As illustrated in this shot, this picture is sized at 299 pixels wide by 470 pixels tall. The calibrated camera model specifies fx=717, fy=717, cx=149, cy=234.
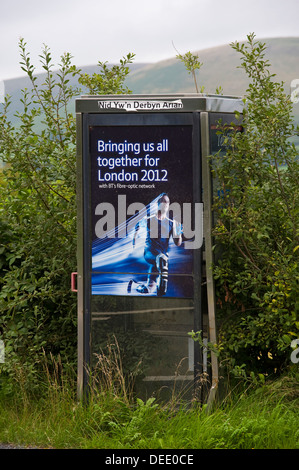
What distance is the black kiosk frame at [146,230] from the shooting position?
5523 millimetres

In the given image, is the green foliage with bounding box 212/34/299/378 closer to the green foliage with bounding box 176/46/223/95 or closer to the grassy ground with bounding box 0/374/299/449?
the grassy ground with bounding box 0/374/299/449

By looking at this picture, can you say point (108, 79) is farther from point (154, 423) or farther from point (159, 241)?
point (154, 423)

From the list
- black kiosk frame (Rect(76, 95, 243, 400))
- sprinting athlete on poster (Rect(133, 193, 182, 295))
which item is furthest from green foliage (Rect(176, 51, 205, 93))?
sprinting athlete on poster (Rect(133, 193, 182, 295))

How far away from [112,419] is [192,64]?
11.8 ft

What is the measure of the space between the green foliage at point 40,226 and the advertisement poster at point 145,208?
0.78 meters

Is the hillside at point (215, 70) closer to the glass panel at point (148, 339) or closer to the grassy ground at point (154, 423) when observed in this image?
the glass panel at point (148, 339)

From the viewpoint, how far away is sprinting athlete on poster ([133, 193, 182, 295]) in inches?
218

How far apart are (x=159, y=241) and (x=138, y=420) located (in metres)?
1.36

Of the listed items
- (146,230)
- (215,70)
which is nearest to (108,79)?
(146,230)

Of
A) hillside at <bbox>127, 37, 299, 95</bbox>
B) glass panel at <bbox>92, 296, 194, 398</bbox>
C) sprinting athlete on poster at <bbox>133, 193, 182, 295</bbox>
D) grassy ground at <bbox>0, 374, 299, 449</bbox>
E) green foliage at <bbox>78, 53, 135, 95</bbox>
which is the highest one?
hillside at <bbox>127, 37, 299, 95</bbox>

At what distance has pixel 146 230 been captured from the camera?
5.60 meters

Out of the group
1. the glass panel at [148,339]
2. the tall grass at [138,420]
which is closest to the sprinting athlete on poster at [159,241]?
the glass panel at [148,339]

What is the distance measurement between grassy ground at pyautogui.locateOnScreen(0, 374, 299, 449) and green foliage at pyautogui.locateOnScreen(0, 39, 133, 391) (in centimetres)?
60

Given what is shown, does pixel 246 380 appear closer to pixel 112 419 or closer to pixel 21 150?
pixel 112 419
